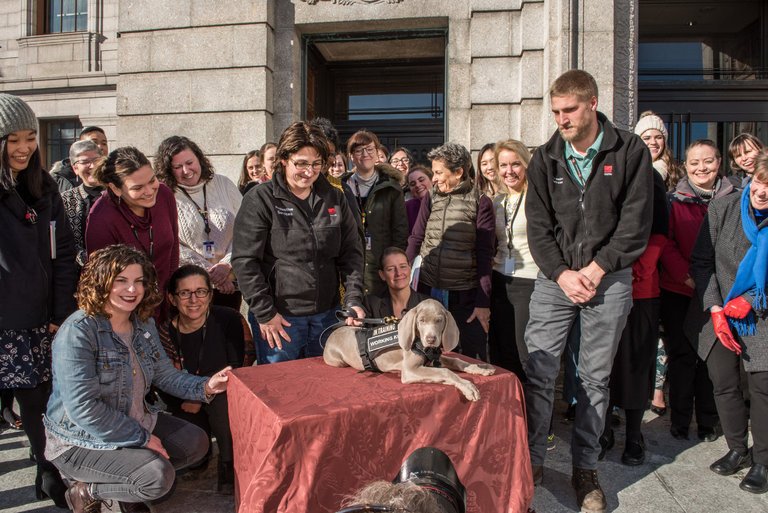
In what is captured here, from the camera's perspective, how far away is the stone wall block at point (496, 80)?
7.47 m

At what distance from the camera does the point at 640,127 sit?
5.24m

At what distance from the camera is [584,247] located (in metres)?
3.33

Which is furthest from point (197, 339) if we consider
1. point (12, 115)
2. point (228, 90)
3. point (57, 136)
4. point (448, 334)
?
point (57, 136)

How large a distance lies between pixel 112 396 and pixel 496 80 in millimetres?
6224

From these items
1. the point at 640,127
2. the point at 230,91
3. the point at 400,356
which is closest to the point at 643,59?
the point at 640,127

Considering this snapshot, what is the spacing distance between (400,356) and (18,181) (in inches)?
103

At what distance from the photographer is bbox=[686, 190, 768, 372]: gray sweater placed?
3729 millimetres

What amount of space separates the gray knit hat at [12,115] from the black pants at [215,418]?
195 cm

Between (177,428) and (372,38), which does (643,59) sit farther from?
(177,428)

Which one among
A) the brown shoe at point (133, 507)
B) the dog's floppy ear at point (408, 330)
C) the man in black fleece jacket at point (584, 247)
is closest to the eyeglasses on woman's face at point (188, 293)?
the brown shoe at point (133, 507)

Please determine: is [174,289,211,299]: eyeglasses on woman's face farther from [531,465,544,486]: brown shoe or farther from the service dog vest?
[531,465,544,486]: brown shoe

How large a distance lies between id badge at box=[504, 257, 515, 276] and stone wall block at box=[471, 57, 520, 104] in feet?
12.3

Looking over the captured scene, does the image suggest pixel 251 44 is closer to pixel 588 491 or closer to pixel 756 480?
pixel 588 491

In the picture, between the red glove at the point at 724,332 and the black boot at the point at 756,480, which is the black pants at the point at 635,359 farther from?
the black boot at the point at 756,480
